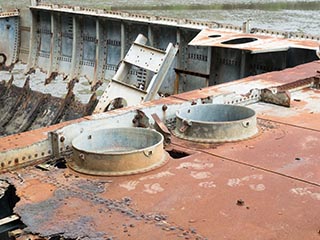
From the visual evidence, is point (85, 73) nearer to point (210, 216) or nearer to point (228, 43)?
point (228, 43)

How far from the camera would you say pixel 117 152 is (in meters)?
5.82

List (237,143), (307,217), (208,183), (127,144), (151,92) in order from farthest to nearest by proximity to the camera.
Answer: (151,92), (237,143), (127,144), (208,183), (307,217)

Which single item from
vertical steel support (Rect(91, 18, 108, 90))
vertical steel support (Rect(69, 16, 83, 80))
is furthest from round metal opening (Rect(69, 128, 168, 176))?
vertical steel support (Rect(69, 16, 83, 80))

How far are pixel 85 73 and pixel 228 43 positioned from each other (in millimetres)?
5506

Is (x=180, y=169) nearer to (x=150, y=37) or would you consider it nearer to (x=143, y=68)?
(x=143, y=68)

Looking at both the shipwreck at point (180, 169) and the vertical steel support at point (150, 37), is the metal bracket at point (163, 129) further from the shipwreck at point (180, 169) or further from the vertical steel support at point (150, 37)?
the vertical steel support at point (150, 37)

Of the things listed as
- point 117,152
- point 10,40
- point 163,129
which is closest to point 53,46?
point 10,40

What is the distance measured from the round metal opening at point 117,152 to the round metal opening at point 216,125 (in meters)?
0.68

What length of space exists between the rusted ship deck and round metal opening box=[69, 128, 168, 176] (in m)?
0.09

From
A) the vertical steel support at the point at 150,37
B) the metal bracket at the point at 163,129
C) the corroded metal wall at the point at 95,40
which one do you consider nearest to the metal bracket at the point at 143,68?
the corroded metal wall at the point at 95,40

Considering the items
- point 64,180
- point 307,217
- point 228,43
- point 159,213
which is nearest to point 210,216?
point 159,213

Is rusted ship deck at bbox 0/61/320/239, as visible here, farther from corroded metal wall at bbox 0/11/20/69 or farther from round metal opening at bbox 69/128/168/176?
corroded metal wall at bbox 0/11/20/69

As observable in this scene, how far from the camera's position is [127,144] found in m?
6.09

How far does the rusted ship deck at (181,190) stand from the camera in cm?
447
